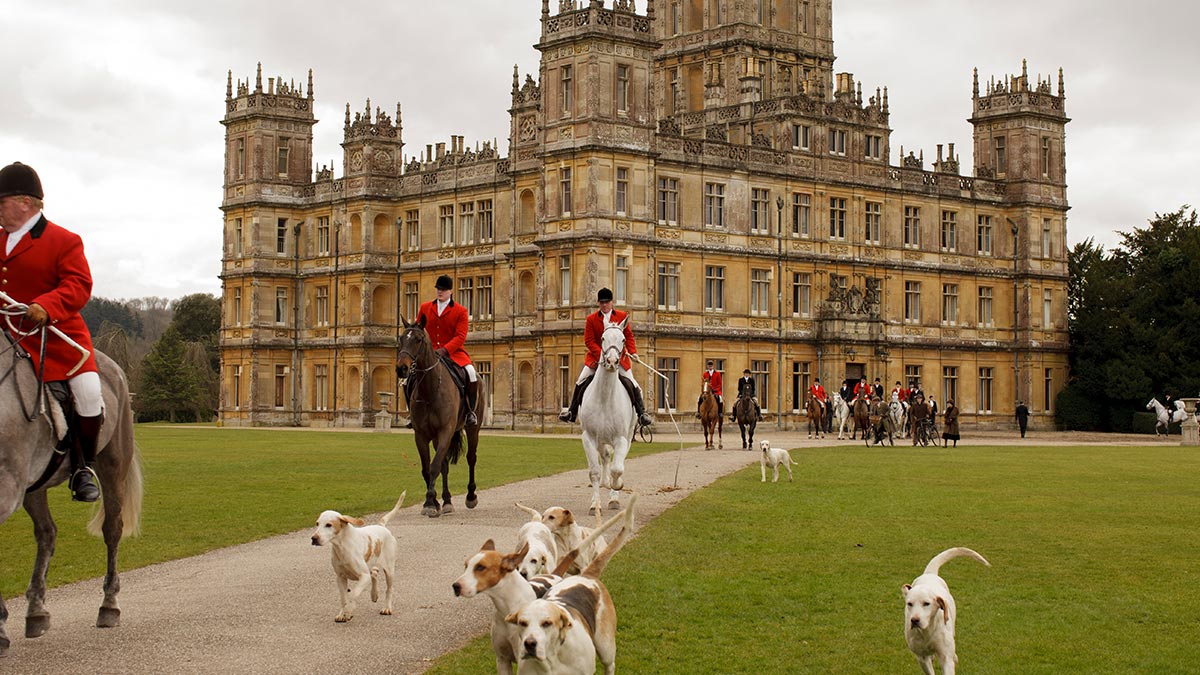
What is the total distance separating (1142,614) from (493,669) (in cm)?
610

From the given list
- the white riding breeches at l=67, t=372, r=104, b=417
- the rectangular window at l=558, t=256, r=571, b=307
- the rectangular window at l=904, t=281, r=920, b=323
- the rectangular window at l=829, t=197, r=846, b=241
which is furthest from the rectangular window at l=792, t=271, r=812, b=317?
the white riding breeches at l=67, t=372, r=104, b=417

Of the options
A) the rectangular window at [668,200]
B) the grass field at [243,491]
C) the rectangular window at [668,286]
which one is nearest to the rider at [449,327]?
the grass field at [243,491]

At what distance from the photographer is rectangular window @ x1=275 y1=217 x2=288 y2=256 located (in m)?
74.7

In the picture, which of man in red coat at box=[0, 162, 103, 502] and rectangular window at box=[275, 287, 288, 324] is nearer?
man in red coat at box=[0, 162, 103, 502]

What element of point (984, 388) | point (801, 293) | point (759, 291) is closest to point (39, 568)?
point (759, 291)

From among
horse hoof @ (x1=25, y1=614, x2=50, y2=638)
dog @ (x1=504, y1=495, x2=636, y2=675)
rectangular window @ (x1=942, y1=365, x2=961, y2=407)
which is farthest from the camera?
rectangular window @ (x1=942, y1=365, x2=961, y2=407)

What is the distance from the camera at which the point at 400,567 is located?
14.2 m

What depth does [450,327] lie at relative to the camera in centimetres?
2053

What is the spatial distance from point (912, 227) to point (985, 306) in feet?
20.9

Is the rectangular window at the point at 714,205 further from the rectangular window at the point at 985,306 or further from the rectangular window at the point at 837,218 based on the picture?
the rectangular window at the point at 985,306

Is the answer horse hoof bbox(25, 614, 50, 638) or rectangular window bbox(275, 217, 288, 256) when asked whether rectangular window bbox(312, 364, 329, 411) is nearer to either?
rectangular window bbox(275, 217, 288, 256)

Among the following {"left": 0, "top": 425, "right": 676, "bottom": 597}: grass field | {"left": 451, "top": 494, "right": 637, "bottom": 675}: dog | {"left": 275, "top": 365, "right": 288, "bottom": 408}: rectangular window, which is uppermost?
A: {"left": 275, "top": 365, "right": 288, "bottom": 408}: rectangular window

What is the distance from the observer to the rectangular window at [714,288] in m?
61.6

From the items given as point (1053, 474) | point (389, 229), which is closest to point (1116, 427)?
point (389, 229)
